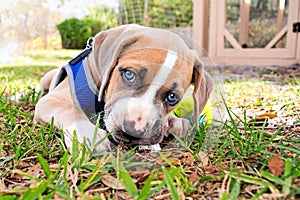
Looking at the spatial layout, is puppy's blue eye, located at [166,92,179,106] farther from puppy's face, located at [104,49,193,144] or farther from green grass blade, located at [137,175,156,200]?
green grass blade, located at [137,175,156,200]

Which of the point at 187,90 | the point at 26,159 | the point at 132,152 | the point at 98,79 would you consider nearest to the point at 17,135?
the point at 26,159

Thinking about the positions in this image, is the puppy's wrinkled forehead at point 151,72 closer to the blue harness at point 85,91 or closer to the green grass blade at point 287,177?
the blue harness at point 85,91

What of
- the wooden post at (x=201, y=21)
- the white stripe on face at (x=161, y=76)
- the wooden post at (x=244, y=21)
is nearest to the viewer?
the white stripe on face at (x=161, y=76)

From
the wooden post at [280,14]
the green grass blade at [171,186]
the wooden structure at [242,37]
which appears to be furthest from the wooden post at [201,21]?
the green grass blade at [171,186]

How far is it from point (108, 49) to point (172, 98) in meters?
0.49

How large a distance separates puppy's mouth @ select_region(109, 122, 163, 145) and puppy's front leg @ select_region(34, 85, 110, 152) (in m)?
0.07

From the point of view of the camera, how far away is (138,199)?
134 cm

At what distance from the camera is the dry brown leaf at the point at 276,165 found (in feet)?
4.89

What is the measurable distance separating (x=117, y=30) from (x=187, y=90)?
58cm

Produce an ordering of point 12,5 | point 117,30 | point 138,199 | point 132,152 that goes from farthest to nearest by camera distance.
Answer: point 12,5, point 117,30, point 132,152, point 138,199

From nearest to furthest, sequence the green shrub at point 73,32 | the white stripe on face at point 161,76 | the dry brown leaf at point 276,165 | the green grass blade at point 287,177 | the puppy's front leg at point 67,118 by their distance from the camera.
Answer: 1. the green grass blade at point 287,177
2. the dry brown leaf at point 276,165
3. the white stripe on face at point 161,76
4. the puppy's front leg at point 67,118
5. the green shrub at point 73,32

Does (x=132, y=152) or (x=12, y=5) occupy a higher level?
(x=12, y=5)

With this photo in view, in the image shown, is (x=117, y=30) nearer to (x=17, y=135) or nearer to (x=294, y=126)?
(x=17, y=135)

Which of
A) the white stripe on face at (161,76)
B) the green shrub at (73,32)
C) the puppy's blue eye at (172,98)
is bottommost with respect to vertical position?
the green shrub at (73,32)
